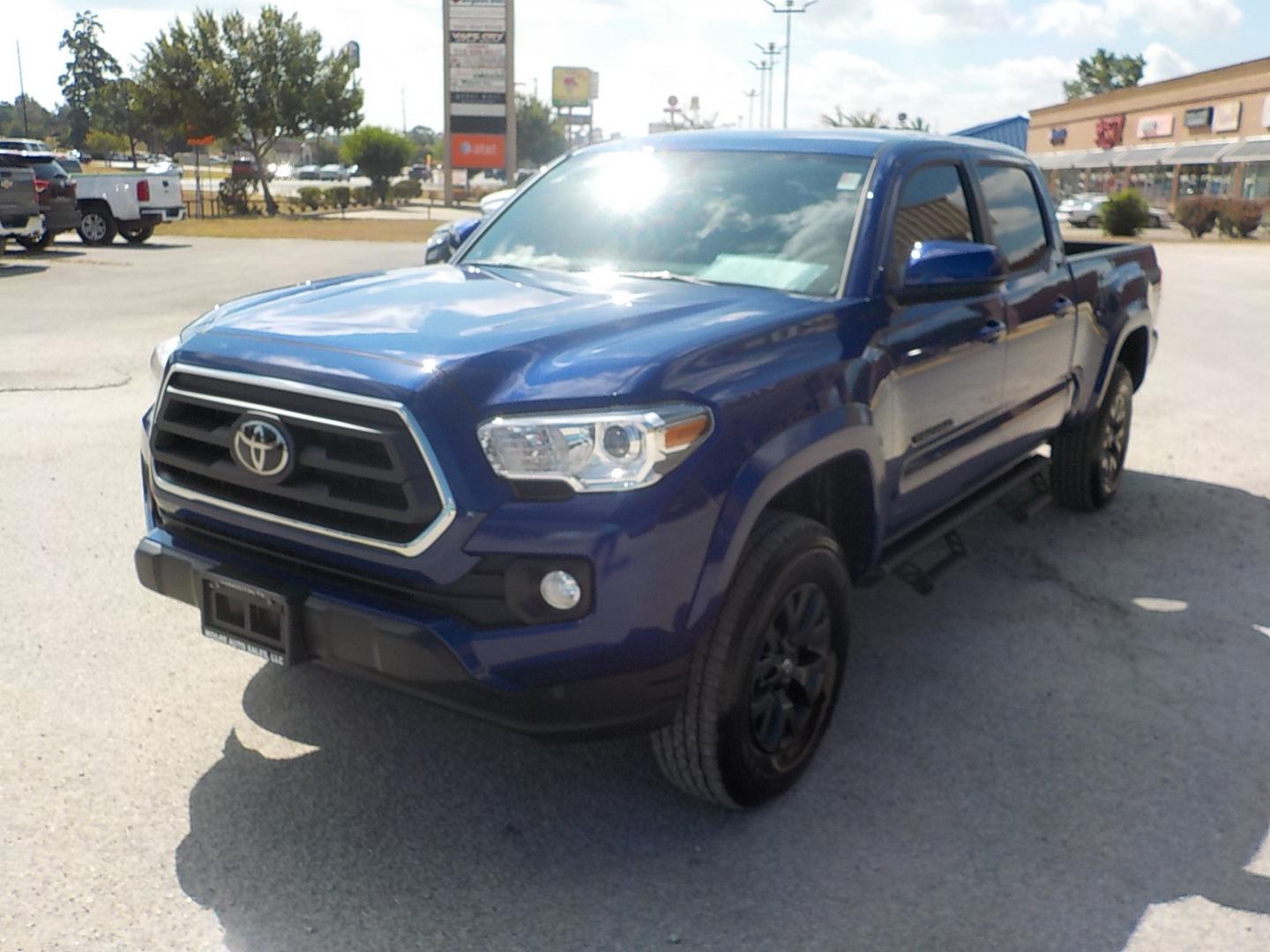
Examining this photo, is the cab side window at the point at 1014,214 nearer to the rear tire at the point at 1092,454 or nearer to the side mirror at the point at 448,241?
the rear tire at the point at 1092,454

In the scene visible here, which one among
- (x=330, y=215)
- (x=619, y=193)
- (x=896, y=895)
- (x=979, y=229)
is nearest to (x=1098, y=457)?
(x=979, y=229)

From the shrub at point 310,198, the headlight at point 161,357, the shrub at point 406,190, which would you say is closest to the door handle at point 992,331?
the headlight at point 161,357

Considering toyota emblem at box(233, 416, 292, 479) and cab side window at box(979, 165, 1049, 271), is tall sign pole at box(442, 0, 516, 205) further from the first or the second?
toyota emblem at box(233, 416, 292, 479)

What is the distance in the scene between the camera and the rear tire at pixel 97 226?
24.8 m

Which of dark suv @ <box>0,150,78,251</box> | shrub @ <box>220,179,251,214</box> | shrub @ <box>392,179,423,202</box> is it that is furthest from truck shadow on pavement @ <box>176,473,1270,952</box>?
shrub @ <box>392,179,423,202</box>

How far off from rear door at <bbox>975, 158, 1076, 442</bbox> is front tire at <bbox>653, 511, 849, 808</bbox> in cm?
170

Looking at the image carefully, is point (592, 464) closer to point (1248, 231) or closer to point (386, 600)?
point (386, 600)

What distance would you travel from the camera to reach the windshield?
158 inches

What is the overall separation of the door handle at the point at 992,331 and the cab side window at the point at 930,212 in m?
0.34

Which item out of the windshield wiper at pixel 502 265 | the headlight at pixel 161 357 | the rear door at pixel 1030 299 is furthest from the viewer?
the rear door at pixel 1030 299

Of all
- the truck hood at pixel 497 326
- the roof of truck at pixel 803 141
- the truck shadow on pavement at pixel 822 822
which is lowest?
the truck shadow on pavement at pixel 822 822

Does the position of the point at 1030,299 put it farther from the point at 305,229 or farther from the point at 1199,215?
the point at 1199,215

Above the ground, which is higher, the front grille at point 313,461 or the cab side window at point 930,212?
the cab side window at point 930,212

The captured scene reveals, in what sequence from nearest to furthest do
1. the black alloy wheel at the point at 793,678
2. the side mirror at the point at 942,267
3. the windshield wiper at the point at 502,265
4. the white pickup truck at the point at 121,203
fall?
the black alloy wheel at the point at 793,678
the side mirror at the point at 942,267
the windshield wiper at the point at 502,265
the white pickup truck at the point at 121,203
